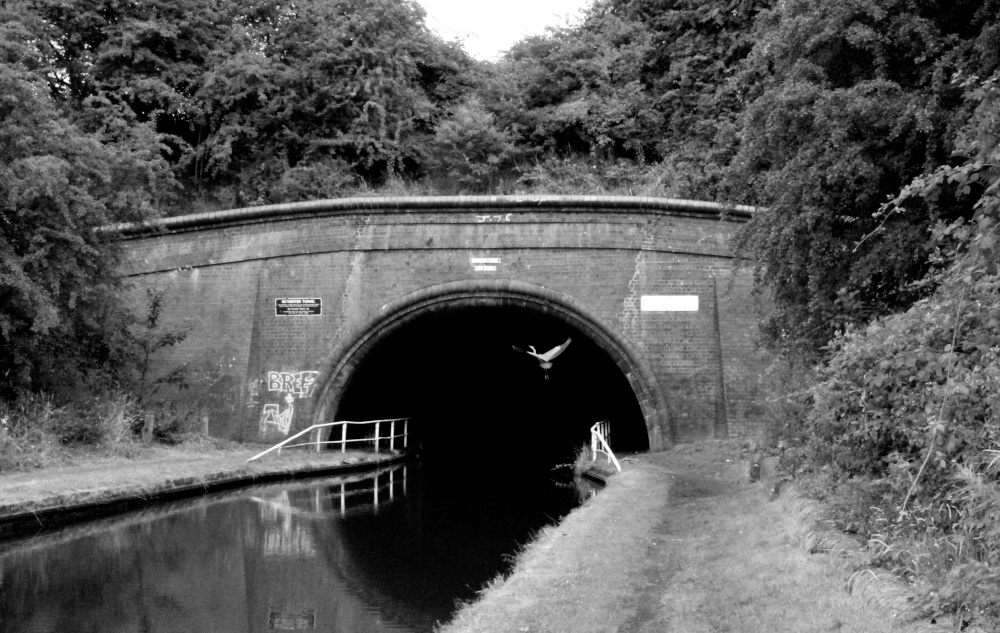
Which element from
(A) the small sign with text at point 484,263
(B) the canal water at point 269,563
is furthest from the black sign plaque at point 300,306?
(B) the canal water at point 269,563

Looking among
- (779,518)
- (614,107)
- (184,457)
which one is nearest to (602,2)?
(614,107)

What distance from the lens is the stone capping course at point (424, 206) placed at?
1927 cm

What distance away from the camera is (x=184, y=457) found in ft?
55.0

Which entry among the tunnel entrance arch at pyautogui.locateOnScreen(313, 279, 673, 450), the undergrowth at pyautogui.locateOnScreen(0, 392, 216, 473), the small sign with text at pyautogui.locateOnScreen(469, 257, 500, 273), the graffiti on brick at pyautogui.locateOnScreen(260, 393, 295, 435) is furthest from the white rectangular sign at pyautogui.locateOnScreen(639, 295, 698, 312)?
the undergrowth at pyautogui.locateOnScreen(0, 392, 216, 473)

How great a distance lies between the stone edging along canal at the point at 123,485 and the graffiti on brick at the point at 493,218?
513 centimetres

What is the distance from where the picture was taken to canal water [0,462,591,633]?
26.9 ft

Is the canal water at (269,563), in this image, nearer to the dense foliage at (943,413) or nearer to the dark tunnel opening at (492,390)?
the dense foliage at (943,413)

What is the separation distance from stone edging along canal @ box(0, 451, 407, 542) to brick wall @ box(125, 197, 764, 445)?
2.38 m

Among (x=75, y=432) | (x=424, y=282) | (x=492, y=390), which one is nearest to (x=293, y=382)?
(x=424, y=282)

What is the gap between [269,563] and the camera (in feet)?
34.0

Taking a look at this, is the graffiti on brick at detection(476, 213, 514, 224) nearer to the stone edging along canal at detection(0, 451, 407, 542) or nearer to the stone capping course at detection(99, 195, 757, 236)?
the stone capping course at detection(99, 195, 757, 236)

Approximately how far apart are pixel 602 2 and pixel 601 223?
40.9ft

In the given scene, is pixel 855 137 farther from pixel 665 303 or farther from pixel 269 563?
pixel 665 303

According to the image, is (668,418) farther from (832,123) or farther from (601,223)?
(832,123)
